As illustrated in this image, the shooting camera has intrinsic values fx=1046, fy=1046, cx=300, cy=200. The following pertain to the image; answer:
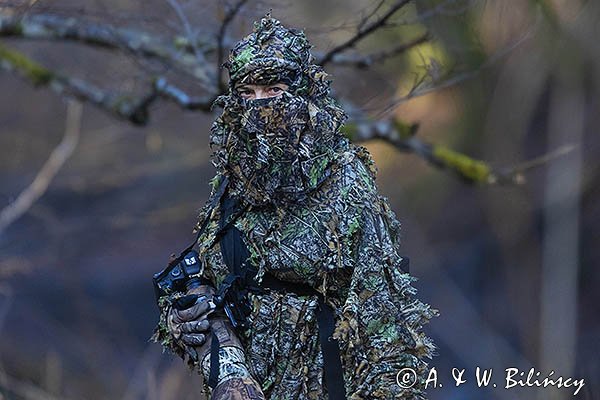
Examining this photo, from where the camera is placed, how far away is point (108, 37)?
22.0ft

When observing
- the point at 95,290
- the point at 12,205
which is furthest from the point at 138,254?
the point at 12,205

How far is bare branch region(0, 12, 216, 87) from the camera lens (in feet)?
20.6

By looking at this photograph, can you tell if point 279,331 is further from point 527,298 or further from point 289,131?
point 527,298

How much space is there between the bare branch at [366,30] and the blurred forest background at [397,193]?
2.7 inches

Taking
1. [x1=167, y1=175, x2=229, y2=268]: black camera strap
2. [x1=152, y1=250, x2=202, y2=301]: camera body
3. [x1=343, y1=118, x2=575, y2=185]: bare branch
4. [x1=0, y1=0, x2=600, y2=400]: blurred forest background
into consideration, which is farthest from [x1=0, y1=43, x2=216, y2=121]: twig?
[x1=152, y1=250, x2=202, y2=301]: camera body

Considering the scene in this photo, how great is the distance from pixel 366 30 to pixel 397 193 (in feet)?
33.0

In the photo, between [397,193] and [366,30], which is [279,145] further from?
[397,193]

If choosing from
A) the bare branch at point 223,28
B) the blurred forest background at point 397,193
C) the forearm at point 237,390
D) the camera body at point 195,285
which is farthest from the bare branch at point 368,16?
the forearm at point 237,390

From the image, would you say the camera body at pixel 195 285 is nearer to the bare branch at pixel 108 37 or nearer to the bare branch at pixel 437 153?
the bare branch at pixel 108 37

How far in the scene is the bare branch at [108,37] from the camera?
627cm

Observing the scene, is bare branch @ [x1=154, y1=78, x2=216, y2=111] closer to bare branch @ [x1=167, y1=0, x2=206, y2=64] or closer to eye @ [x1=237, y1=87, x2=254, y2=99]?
bare branch @ [x1=167, y1=0, x2=206, y2=64]

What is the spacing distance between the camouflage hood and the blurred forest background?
5.43 feet

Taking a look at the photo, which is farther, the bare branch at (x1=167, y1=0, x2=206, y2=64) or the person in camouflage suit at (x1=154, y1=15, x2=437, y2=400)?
the bare branch at (x1=167, y1=0, x2=206, y2=64)

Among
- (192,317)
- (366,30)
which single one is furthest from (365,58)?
(192,317)
